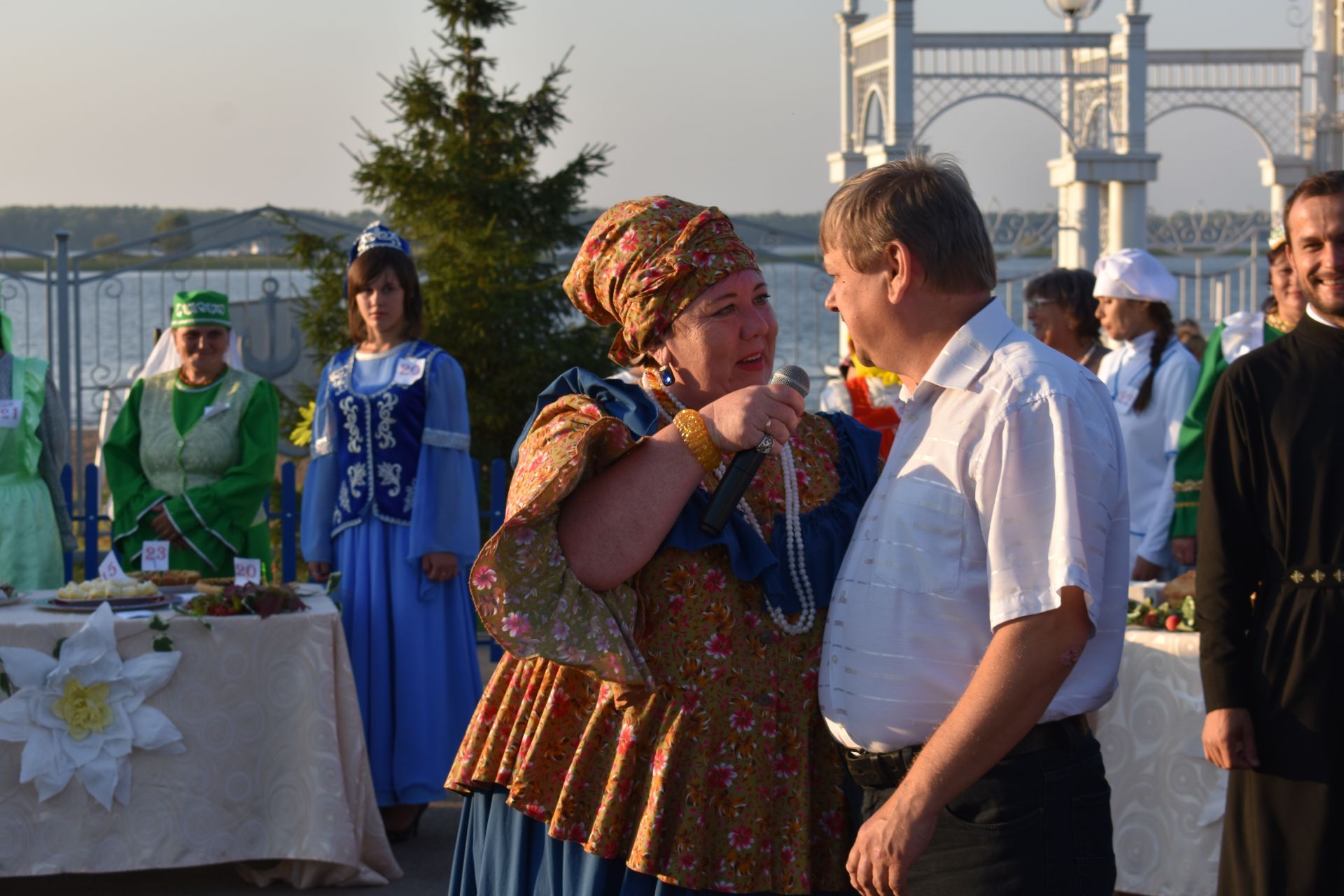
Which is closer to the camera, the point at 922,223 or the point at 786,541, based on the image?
the point at 922,223

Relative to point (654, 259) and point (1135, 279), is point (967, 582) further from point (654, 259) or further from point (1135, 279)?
point (1135, 279)

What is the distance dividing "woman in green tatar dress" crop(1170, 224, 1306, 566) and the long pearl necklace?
3.27 meters

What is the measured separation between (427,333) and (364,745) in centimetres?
459

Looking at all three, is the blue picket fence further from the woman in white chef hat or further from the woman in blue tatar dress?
the woman in white chef hat

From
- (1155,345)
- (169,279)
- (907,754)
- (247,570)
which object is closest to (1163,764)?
(1155,345)

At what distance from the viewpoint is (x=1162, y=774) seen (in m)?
4.00

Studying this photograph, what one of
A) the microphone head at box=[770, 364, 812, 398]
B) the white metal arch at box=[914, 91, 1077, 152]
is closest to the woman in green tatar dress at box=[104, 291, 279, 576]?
the microphone head at box=[770, 364, 812, 398]

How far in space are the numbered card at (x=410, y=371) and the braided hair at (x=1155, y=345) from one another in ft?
9.55

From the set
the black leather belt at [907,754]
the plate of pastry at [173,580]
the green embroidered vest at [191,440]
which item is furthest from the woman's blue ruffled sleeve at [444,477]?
the black leather belt at [907,754]

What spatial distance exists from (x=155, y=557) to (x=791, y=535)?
345cm

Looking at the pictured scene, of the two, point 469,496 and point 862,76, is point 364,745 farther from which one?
point 862,76

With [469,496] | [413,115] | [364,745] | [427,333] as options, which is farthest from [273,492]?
[364,745]

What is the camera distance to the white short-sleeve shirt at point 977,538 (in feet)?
5.74

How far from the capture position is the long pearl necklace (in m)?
2.09
